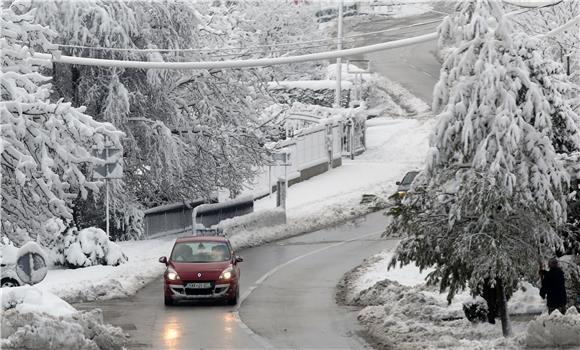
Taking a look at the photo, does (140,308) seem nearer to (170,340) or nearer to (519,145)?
(170,340)

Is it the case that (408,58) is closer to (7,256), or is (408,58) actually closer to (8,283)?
(7,256)

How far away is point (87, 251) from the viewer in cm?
3244

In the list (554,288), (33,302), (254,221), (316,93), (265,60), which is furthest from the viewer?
(316,93)

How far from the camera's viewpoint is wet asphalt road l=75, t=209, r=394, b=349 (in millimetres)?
21641

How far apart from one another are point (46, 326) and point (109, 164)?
47.0 feet

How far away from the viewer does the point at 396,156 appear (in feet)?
203

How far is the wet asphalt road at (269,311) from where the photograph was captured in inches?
852

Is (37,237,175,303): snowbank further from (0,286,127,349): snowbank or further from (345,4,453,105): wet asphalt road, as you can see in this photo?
(345,4,453,105): wet asphalt road

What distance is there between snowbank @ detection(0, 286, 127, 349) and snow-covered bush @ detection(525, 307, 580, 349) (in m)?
6.86

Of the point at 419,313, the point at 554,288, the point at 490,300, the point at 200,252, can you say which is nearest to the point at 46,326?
the point at 490,300

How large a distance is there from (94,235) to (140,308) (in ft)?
22.4

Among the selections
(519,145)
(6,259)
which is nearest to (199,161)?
(6,259)

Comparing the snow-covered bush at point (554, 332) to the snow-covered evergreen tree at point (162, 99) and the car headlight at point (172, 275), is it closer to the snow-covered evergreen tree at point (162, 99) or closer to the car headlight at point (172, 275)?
the car headlight at point (172, 275)

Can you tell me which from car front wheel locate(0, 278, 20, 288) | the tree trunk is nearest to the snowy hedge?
car front wheel locate(0, 278, 20, 288)
